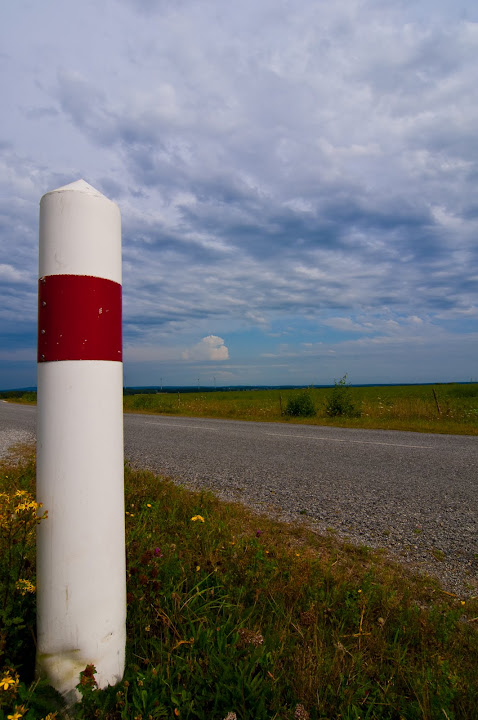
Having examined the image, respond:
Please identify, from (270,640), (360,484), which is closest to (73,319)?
(270,640)

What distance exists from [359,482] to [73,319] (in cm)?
492

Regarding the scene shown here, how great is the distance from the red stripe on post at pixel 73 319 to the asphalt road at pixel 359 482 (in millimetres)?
2758

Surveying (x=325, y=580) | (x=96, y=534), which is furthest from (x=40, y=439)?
(x=325, y=580)

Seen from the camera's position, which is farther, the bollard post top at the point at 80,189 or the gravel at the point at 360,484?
the gravel at the point at 360,484

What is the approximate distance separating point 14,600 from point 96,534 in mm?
674

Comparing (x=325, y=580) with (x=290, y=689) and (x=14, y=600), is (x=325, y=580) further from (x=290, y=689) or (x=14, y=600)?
(x=14, y=600)

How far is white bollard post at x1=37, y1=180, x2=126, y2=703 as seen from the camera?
1.40 meters

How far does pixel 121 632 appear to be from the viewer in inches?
59.6

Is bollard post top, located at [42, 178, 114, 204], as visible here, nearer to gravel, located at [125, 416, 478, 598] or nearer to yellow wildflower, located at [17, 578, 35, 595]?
yellow wildflower, located at [17, 578, 35, 595]

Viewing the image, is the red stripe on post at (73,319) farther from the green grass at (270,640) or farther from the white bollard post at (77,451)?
the green grass at (270,640)

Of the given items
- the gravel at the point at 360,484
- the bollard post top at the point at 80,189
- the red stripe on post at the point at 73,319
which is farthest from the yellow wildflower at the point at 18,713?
the gravel at the point at 360,484

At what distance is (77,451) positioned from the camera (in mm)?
1403

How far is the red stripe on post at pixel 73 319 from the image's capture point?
143 centimetres

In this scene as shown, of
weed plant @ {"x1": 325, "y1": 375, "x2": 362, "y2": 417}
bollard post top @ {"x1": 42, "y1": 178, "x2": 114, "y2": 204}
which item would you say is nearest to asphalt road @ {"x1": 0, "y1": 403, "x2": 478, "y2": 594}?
bollard post top @ {"x1": 42, "y1": 178, "x2": 114, "y2": 204}
